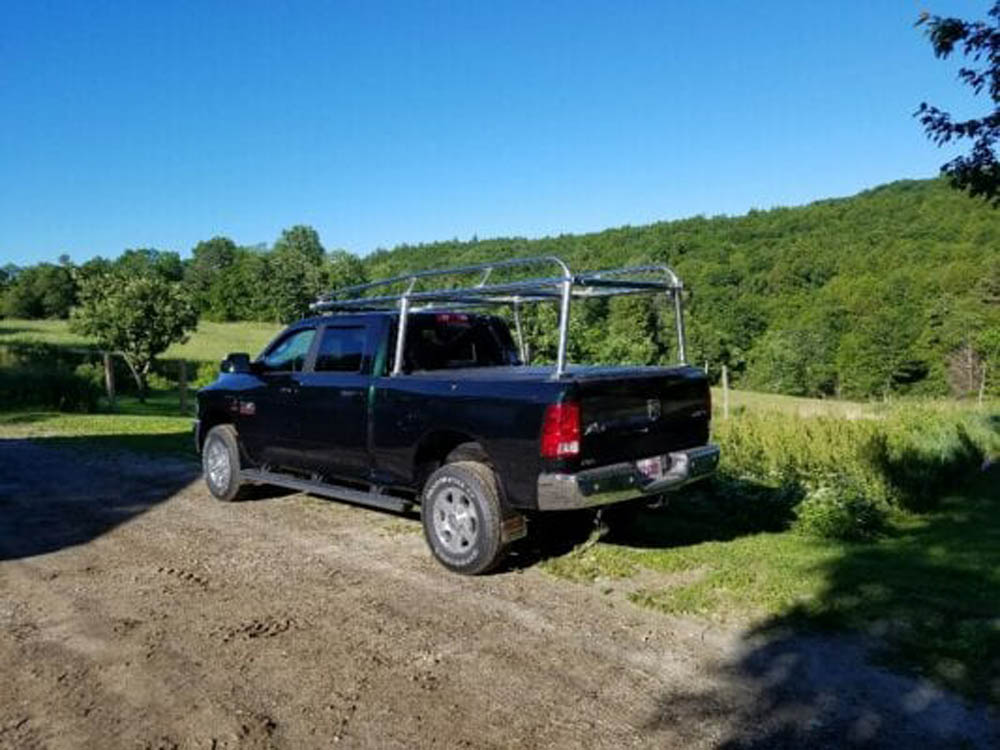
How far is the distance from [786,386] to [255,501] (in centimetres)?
7205

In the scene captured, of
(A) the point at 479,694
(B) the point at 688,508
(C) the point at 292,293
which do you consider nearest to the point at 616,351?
(B) the point at 688,508

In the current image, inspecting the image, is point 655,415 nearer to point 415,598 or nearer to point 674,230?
point 415,598

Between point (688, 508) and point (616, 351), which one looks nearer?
point (688, 508)

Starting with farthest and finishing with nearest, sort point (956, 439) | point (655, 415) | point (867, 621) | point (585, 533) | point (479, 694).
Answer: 1. point (956, 439)
2. point (585, 533)
3. point (655, 415)
4. point (867, 621)
5. point (479, 694)

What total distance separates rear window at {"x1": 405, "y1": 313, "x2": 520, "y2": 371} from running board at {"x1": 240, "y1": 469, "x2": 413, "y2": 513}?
3.63 ft

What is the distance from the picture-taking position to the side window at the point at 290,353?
774cm

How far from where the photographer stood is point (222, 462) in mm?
8516

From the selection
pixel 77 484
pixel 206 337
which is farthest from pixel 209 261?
pixel 77 484

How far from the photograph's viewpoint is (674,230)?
333 feet

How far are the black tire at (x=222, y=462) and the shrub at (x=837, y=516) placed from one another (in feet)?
18.0

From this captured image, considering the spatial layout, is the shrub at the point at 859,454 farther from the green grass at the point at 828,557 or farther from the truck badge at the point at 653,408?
the truck badge at the point at 653,408

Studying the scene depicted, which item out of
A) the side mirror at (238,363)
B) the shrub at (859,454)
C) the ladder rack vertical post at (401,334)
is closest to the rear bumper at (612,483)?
the ladder rack vertical post at (401,334)

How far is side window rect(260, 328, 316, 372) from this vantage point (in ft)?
25.4

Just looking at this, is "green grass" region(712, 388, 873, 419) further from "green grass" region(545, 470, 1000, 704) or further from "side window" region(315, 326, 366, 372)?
"side window" region(315, 326, 366, 372)
